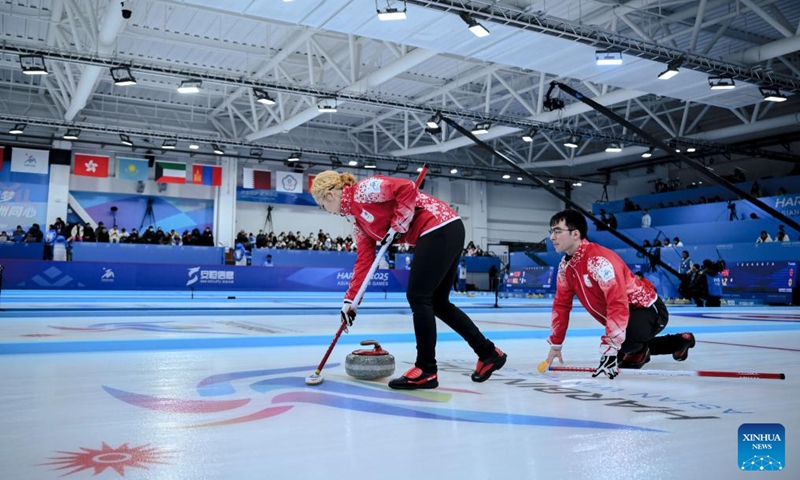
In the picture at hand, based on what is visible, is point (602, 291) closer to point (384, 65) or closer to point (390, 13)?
point (390, 13)

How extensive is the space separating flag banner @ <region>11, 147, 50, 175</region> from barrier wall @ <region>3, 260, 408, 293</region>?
8155 millimetres

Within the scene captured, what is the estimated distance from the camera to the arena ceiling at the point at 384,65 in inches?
429

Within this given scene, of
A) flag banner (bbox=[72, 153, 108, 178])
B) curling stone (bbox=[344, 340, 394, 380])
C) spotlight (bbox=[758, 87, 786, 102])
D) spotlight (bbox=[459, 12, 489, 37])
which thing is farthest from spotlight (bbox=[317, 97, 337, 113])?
curling stone (bbox=[344, 340, 394, 380])

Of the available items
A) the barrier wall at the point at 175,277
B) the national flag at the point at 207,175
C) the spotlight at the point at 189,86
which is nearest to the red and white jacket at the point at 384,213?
the barrier wall at the point at 175,277

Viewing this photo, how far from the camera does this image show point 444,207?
10.6 ft

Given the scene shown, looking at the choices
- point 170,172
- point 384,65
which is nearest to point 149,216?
point 170,172

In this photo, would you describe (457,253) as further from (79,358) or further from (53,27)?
(53,27)

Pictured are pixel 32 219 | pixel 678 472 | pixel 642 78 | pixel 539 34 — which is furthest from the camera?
pixel 32 219

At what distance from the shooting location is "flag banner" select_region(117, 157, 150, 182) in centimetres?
2172

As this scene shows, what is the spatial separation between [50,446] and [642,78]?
13637mm

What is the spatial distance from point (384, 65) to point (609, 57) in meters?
7.34

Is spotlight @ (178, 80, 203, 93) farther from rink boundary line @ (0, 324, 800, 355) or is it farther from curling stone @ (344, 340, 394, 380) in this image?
curling stone @ (344, 340, 394, 380)

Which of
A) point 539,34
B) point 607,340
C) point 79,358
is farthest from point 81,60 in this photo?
point 607,340

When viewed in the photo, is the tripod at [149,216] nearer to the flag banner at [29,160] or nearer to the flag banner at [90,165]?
the flag banner at [90,165]
